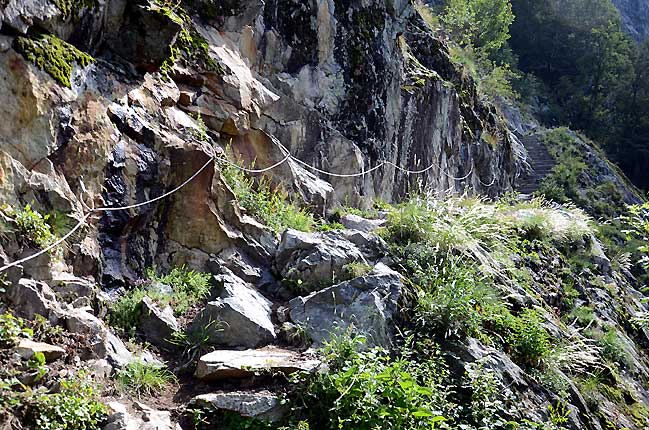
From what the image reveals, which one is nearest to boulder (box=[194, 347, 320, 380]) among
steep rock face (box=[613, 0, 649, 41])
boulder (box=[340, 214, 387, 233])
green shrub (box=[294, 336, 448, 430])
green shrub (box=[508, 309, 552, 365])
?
green shrub (box=[294, 336, 448, 430])

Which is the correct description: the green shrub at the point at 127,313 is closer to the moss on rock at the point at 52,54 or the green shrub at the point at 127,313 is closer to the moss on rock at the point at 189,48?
the moss on rock at the point at 52,54

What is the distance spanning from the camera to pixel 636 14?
161ft

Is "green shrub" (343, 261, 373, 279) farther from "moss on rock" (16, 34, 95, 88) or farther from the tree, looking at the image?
the tree

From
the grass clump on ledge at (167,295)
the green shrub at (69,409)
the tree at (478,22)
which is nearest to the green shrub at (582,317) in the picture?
the grass clump on ledge at (167,295)

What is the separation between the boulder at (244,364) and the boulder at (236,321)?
198 millimetres

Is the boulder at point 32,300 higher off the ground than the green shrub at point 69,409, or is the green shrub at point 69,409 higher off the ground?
the boulder at point 32,300

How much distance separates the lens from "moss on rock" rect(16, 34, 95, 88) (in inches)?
163

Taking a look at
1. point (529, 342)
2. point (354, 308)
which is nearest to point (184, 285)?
point (354, 308)

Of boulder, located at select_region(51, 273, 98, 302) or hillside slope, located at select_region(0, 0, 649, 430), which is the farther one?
boulder, located at select_region(51, 273, 98, 302)

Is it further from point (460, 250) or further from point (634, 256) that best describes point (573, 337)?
point (634, 256)

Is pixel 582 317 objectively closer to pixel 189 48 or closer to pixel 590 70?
pixel 189 48

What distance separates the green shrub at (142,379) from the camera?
142 inches

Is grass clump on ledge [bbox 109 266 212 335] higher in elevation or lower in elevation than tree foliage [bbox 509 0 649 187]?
lower

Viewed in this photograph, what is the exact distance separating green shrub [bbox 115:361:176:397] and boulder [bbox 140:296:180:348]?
1.22ft
